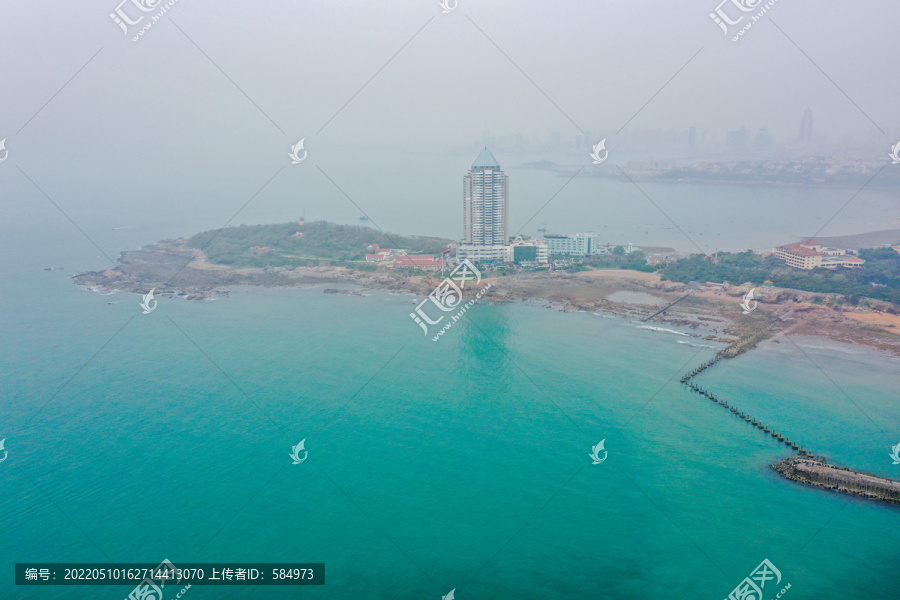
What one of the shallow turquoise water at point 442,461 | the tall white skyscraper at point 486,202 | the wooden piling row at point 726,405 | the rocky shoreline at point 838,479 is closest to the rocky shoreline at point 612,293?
the rocky shoreline at point 838,479

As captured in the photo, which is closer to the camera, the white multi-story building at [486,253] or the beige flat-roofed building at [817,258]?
the beige flat-roofed building at [817,258]

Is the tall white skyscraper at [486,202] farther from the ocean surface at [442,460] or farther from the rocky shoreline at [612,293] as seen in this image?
the ocean surface at [442,460]

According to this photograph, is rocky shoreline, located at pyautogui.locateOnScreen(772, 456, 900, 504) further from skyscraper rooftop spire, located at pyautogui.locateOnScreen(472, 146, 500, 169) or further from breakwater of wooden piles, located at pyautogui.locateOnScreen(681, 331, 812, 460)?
skyscraper rooftop spire, located at pyautogui.locateOnScreen(472, 146, 500, 169)

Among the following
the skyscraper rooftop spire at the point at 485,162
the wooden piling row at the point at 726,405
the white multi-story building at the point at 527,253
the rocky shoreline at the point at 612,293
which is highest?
the skyscraper rooftop spire at the point at 485,162

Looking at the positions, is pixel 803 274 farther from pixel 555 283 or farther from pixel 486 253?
pixel 486 253

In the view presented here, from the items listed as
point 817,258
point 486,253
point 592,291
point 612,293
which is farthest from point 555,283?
point 817,258

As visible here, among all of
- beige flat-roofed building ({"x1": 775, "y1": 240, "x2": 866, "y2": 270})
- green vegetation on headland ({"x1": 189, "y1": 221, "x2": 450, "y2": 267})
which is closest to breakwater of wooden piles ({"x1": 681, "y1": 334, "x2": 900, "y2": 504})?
beige flat-roofed building ({"x1": 775, "y1": 240, "x2": 866, "y2": 270})
